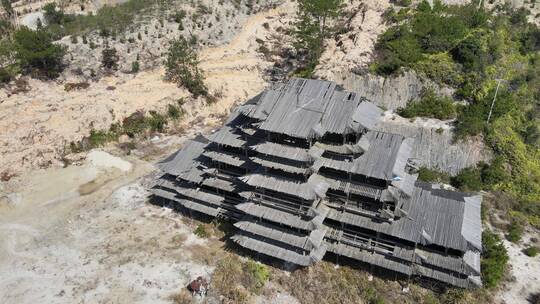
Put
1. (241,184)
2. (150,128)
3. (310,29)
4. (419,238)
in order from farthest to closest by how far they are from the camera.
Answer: (310,29) < (150,128) < (241,184) < (419,238)

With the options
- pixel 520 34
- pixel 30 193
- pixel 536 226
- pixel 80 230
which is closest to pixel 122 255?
pixel 80 230

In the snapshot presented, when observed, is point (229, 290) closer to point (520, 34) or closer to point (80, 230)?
point (80, 230)

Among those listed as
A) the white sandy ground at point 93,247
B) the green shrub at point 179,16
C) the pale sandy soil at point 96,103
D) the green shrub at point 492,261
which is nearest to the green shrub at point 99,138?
the pale sandy soil at point 96,103

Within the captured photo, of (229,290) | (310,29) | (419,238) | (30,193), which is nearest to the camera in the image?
(419,238)

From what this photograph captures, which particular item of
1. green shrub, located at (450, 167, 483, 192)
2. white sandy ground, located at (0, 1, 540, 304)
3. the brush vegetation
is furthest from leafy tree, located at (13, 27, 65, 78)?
green shrub, located at (450, 167, 483, 192)

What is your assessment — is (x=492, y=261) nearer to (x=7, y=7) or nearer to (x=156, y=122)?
(x=156, y=122)

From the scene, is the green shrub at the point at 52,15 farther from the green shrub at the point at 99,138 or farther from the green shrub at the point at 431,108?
the green shrub at the point at 431,108

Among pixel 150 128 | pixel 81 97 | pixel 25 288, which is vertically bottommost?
pixel 25 288
